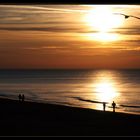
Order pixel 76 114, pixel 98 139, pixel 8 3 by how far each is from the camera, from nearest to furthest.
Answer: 1. pixel 8 3
2. pixel 98 139
3. pixel 76 114

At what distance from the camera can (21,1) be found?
10.4 feet

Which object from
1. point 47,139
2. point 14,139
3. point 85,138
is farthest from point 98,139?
point 14,139

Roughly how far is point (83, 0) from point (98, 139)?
1.28 meters

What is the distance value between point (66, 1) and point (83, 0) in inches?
5.7

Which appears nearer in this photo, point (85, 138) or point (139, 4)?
point (139, 4)

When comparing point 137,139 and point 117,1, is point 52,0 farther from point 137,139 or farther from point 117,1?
point 137,139

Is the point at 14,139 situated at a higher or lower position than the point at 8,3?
lower

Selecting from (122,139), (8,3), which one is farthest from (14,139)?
(8,3)

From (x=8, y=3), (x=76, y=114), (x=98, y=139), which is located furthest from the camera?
(x=76, y=114)

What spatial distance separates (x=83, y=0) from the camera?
3133mm

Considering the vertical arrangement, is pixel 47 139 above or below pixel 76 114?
below

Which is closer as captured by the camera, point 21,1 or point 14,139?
point 21,1

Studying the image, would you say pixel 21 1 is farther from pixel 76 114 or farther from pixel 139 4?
pixel 76 114

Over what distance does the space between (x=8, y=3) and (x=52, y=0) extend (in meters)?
0.37
